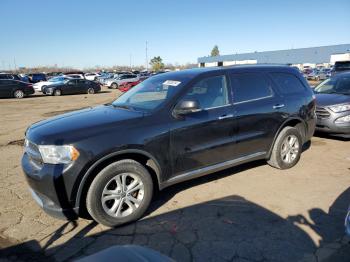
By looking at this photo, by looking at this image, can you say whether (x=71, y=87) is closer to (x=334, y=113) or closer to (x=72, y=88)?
→ (x=72, y=88)

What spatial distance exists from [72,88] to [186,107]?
2367 cm

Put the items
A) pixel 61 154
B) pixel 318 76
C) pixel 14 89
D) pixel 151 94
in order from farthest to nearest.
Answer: pixel 318 76, pixel 14 89, pixel 151 94, pixel 61 154

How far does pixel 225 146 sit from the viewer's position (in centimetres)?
465

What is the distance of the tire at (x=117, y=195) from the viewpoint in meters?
3.58

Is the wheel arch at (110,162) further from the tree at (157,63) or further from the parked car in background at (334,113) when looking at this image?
the tree at (157,63)

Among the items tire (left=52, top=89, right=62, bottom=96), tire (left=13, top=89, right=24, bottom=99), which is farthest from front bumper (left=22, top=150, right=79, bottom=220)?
tire (left=52, top=89, right=62, bottom=96)

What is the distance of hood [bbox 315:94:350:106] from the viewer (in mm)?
7750

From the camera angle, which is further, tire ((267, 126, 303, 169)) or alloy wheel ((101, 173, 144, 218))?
→ tire ((267, 126, 303, 169))

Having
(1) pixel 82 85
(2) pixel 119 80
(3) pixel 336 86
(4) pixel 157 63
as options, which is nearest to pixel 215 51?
(4) pixel 157 63

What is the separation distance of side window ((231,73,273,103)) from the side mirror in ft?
3.08

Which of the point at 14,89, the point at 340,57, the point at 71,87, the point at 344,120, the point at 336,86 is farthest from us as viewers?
the point at 340,57

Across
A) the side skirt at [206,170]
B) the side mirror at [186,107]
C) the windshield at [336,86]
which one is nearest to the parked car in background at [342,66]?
the windshield at [336,86]

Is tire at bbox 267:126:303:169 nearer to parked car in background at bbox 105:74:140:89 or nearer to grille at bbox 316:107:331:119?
grille at bbox 316:107:331:119

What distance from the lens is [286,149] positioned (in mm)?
5641
